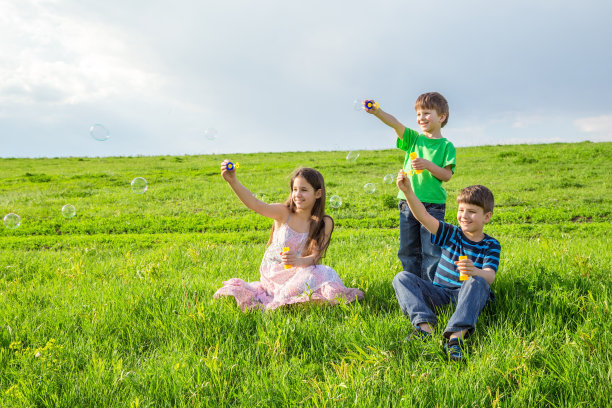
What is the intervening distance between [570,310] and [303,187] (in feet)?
9.04

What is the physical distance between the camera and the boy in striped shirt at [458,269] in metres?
3.53

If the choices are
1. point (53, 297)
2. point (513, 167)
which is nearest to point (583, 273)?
point (53, 297)

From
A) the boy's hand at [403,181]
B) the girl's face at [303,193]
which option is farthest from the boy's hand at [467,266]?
the girl's face at [303,193]

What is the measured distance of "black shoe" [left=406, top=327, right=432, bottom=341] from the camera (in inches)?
132

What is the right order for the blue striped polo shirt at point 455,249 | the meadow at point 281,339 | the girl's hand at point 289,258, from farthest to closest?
the girl's hand at point 289,258 < the blue striped polo shirt at point 455,249 < the meadow at point 281,339

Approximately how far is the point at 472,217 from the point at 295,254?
186 cm

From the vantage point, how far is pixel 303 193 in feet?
15.6

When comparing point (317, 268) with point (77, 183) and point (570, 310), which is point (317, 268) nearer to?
point (570, 310)

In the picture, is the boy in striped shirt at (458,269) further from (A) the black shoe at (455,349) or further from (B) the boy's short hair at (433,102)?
(B) the boy's short hair at (433,102)

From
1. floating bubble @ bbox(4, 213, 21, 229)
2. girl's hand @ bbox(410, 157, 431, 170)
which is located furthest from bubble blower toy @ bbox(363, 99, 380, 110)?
floating bubble @ bbox(4, 213, 21, 229)

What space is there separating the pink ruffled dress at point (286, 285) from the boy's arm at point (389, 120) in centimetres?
157

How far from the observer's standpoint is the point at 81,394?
112 inches

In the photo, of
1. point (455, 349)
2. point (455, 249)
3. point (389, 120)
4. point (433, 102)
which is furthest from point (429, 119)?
point (455, 349)

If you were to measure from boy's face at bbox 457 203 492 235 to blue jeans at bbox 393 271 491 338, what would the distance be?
613mm
